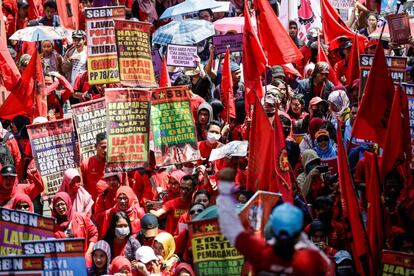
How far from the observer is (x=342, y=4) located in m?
A: 22.7

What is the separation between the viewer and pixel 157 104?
1686cm

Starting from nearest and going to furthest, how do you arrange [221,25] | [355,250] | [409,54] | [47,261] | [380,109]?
[47,261] → [355,250] → [380,109] → [409,54] → [221,25]

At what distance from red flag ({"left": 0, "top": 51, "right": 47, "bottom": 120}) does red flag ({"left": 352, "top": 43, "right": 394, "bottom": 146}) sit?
4233mm

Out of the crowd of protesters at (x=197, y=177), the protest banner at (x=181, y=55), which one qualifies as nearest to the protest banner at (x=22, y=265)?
the crowd of protesters at (x=197, y=177)

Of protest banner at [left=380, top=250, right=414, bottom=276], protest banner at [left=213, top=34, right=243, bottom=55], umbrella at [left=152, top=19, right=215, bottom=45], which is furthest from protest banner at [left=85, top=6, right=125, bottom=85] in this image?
protest banner at [left=380, top=250, right=414, bottom=276]

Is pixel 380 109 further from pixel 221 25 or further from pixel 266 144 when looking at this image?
pixel 221 25

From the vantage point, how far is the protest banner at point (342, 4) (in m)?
22.5

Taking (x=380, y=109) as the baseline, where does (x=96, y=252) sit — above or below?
below

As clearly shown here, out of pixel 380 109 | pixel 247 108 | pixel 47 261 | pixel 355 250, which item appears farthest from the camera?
pixel 247 108

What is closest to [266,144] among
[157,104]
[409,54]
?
[157,104]

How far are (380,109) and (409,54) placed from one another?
16.8ft

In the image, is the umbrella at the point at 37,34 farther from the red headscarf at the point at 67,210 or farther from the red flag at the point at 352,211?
the red flag at the point at 352,211

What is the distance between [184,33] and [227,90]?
7.93 feet

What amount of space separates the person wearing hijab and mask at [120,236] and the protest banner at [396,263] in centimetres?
287
